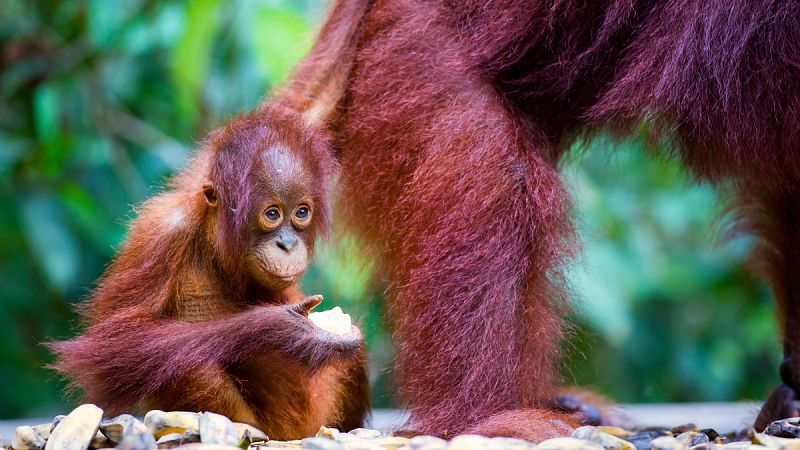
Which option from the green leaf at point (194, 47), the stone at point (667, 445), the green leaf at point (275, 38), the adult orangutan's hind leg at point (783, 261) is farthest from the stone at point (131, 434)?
the green leaf at point (194, 47)

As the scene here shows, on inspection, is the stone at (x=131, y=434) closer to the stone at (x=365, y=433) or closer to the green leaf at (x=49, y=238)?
the stone at (x=365, y=433)

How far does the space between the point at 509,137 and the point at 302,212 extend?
1.35 feet

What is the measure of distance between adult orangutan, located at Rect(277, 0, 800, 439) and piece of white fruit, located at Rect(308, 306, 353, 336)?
0.15 meters

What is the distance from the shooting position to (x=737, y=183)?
6.77ft

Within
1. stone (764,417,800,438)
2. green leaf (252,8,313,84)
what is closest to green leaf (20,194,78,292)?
green leaf (252,8,313,84)

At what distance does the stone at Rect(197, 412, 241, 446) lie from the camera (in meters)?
1.36

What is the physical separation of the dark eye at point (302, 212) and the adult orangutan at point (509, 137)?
233mm

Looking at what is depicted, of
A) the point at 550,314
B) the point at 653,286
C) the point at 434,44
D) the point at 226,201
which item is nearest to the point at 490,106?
the point at 434,44

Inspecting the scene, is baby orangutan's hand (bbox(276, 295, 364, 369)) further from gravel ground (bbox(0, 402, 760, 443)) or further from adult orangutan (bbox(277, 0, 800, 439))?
gravel ground (bbox(0, 402, 760, 443))

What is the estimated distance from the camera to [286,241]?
154 centimetres

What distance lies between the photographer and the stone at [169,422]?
4.61ft

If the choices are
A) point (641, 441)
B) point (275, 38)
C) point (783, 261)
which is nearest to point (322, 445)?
point (641, 441)

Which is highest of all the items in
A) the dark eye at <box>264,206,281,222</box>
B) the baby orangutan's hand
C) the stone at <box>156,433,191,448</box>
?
the dark eye at <box>264,206,281,222</box>

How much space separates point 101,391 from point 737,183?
1350 millimetres
